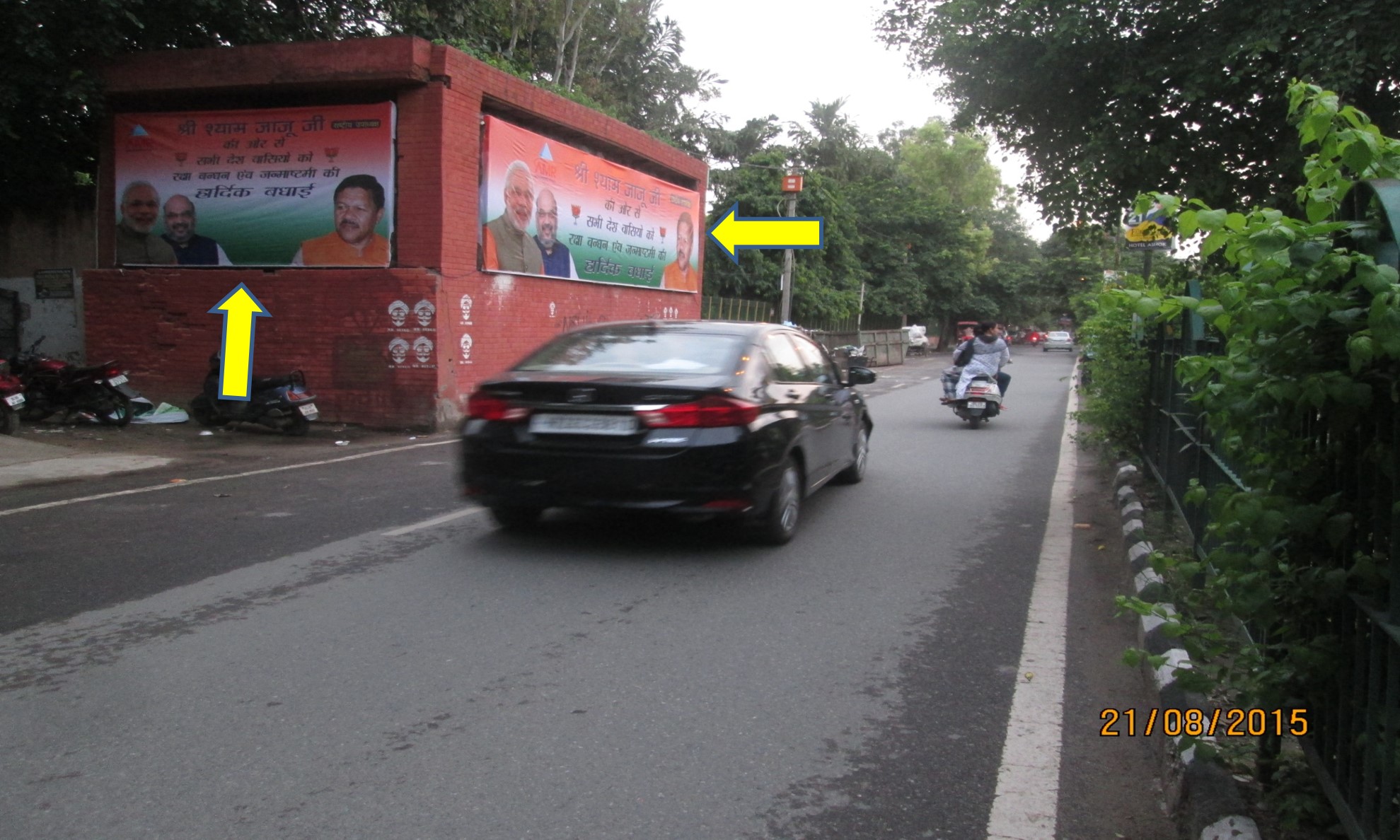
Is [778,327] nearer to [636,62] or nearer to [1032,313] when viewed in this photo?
[636,62]

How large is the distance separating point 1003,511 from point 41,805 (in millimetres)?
7073

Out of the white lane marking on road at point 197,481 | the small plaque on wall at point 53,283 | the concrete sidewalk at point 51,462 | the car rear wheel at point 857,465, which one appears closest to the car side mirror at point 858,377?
the car rear wheel at point 857,465

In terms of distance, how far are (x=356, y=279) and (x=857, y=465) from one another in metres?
7.88

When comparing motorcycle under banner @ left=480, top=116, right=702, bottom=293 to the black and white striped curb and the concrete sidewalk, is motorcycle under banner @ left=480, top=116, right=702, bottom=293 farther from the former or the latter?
the black and white striped curb

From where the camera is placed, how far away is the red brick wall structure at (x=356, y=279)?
14281 mm

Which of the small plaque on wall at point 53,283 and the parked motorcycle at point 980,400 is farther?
the small plaque on wall at point 53,283

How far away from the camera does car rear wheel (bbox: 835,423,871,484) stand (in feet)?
31.4

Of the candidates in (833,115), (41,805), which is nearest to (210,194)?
(41,805)

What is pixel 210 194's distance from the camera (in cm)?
1519

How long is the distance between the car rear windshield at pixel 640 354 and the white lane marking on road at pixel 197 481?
→ 4124mm

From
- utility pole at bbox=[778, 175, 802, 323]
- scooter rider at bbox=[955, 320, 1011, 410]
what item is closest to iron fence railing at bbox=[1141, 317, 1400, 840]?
scooter rider at bbox=[955, 320, 1011, 410]

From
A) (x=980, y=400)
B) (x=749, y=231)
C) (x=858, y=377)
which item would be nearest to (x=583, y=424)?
(x=858, y=377)

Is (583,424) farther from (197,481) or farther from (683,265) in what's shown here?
(683,265)

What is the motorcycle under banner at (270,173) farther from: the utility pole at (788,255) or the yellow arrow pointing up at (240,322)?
the utility pole at (788,255)
